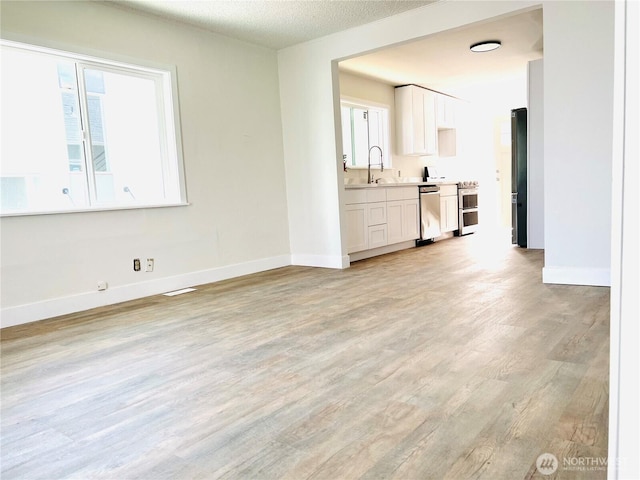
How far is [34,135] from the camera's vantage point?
325 centimetres

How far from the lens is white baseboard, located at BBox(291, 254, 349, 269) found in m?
4.81

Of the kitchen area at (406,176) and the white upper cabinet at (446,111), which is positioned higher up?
the white upper cabinet at (446,111)

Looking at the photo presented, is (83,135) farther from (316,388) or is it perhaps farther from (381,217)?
(381,217)

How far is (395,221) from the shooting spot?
586 centimetres

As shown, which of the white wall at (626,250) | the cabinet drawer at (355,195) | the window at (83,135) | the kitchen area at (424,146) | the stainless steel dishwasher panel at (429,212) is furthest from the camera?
the stainless steel dishwasher panel at (429,212)

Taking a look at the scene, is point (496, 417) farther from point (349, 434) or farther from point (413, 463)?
point (349, 434)

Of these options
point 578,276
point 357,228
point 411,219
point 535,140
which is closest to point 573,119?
point 578,276

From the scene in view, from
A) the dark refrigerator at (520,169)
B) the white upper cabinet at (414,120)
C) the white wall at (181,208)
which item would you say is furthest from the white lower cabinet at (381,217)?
the dark refrigerator at (520,169)

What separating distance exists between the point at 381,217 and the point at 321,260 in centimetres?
113

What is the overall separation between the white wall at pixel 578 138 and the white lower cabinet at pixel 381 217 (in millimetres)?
2215

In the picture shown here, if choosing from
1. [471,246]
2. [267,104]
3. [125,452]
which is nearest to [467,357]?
[125,452]

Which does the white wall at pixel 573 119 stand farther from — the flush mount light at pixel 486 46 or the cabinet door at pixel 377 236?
the cabinet door at pixel 377 236

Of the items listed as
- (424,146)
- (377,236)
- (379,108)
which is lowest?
(377,236)

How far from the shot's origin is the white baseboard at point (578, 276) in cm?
330
